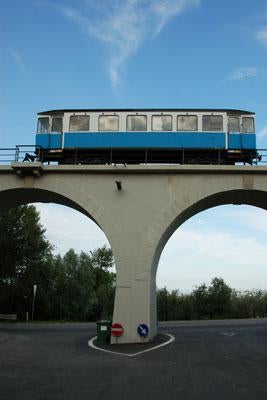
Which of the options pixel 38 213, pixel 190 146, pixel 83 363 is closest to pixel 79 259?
Answer: pixel 38 213

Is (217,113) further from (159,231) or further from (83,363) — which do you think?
(83,363)

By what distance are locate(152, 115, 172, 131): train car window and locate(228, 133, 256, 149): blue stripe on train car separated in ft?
9.70

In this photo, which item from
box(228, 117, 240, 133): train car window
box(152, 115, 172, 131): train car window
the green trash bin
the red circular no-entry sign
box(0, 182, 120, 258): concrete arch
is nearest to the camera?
the red circular no-entry sign

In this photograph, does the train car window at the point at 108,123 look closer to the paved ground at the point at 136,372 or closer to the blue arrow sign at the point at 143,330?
the blue arrow sign at the point at 143,330

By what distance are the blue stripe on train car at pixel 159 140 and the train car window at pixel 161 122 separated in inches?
9.8

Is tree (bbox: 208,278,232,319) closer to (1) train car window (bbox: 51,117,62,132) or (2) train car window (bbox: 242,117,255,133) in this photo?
(2) train car window (bbox: 242,117,255,133)

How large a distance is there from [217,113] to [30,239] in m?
27.9

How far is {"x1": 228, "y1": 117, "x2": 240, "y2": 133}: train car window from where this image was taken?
2339 cm

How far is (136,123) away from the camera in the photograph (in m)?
23.5

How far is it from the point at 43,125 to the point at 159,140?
19.3 ft

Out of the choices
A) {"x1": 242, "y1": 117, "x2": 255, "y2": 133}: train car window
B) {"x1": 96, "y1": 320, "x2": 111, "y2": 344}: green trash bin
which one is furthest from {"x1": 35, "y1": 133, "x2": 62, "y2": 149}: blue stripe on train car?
{"x1": 242, "y1": 117, "x2": 255, "y2": 133}: train car window

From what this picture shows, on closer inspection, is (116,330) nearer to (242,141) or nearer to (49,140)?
(49,140)

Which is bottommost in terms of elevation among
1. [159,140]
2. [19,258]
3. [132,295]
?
[132,295]

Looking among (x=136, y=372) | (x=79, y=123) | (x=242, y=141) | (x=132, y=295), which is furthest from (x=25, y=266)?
(x=136, y=372)
